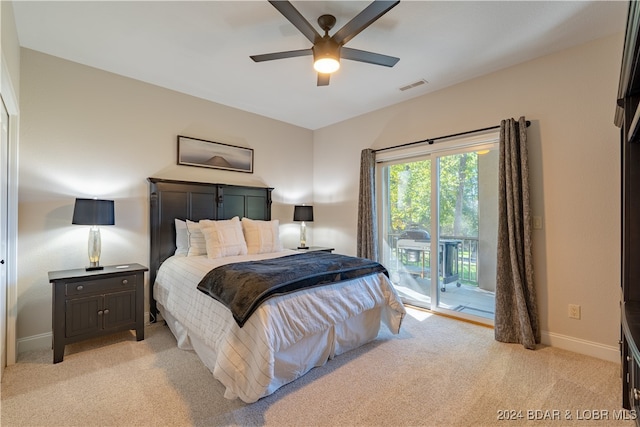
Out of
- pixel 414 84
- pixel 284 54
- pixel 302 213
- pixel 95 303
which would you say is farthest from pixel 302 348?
pixel 414 84

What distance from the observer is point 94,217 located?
269cm

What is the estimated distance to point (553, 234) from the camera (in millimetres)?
2787

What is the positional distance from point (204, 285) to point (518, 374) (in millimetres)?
2574

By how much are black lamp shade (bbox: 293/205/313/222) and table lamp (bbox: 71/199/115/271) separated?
94.5 inches

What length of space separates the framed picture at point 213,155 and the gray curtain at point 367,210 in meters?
1.69

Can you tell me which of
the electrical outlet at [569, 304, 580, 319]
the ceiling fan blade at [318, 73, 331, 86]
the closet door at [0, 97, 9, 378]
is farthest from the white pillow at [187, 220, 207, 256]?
the electrical outlet at [569, 304, 580, 319]

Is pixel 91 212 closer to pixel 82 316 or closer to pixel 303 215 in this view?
pixel 82 316

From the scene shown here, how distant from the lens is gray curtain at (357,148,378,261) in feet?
13.5

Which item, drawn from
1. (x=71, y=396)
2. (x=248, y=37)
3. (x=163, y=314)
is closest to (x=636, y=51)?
(x=248, y=37)

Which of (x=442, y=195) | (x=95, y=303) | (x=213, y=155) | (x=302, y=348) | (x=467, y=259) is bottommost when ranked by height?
(x=302, y=348)

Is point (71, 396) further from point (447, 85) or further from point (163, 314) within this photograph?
point (447, 85)

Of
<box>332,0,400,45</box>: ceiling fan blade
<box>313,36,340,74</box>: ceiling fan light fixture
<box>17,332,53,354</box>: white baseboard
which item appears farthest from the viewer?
<box>17,332,53,354</box>: white baseboard

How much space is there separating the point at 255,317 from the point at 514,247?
2511 mm

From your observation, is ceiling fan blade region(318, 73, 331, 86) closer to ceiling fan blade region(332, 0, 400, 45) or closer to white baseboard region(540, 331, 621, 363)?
ceiling fan blade region(332, 0, 400, 45)
